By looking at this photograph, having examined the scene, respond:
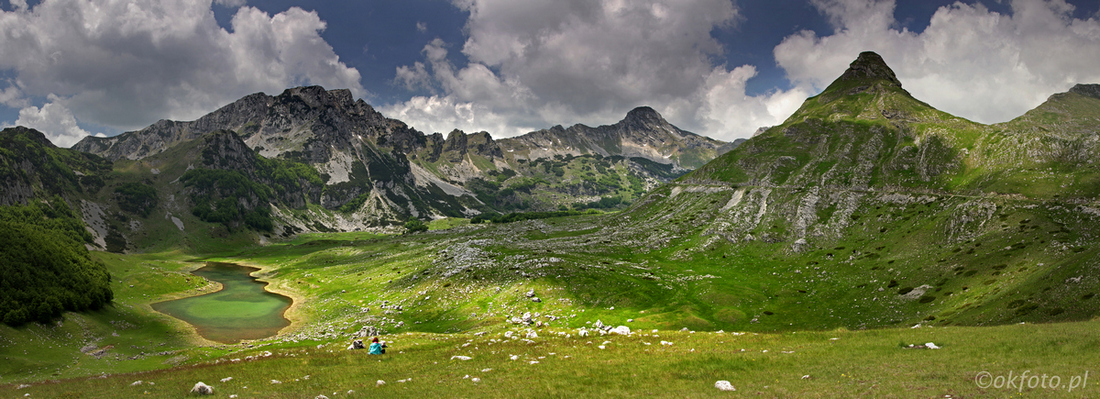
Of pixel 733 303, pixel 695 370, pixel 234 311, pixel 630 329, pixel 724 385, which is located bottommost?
pixel 234 311

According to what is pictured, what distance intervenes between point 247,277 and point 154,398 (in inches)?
6225

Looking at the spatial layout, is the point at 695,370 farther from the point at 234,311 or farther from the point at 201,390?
the point at 234,311

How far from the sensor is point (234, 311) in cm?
9588

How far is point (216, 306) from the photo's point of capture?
101312 millimetres

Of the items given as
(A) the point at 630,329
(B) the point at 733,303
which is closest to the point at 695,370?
(A) the point at 630,329

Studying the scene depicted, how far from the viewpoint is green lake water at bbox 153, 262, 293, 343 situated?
251 feet

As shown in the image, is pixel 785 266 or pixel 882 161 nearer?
pixel 785 266

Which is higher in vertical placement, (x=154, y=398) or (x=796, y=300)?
(x=154, y=398)

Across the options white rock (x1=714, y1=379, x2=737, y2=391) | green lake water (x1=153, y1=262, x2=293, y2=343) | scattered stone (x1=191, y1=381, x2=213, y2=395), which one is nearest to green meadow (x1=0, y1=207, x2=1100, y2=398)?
white rock (x1=714, y1=379, x2=737, y2=391)

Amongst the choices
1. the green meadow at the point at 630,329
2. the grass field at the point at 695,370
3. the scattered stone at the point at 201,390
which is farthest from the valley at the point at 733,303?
the scattered stone at the point at 201,390

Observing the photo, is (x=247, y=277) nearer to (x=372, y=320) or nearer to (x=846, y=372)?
(x=372, y=320)

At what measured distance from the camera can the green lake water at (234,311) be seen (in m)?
76.6

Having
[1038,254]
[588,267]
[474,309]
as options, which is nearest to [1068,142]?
[1038,254]

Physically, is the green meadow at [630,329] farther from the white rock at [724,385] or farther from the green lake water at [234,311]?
the green lake water at [234,311]
